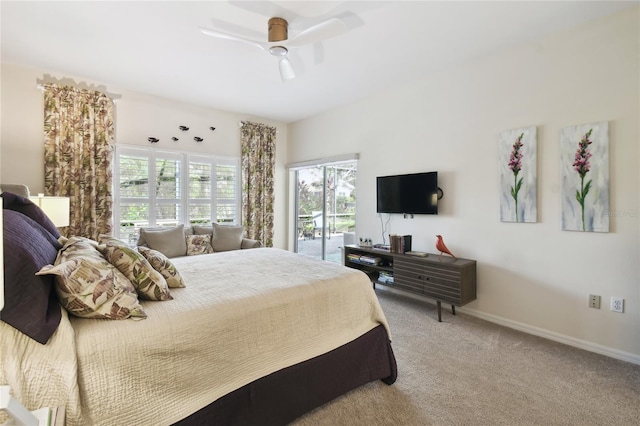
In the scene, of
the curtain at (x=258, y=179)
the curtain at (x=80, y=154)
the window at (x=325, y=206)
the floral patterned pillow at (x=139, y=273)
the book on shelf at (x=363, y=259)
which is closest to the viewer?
the floral patterned pillow at (x=139, y=273)

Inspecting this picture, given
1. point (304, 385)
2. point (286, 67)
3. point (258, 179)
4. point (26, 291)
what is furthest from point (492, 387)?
point (258, 179)

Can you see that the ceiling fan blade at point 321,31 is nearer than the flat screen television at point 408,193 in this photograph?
Yes

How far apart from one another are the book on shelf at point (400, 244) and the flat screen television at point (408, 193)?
35 centimetres

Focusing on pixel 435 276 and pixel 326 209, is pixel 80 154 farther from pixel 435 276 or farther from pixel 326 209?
pixel 435 276

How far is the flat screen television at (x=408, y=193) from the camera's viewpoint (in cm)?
345

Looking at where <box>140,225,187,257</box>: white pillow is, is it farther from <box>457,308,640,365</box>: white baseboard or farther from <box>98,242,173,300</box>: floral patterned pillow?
<box>457,308,640,365</box>: white baseboard

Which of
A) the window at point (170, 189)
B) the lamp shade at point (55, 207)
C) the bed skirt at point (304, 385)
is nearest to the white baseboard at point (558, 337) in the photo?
the bed skirt at point (304, 385)

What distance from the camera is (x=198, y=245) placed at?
418cm

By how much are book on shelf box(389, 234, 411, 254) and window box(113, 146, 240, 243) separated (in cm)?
284

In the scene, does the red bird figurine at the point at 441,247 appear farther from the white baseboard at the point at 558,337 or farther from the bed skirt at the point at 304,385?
the bed skirt at the point at 304,385

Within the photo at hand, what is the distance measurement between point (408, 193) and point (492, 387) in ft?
7.16

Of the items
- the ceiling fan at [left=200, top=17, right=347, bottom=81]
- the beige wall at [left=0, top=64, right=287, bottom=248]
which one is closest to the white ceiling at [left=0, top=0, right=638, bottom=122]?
the ceiling fan at [left=200, top=17, right=347, bottom=81]

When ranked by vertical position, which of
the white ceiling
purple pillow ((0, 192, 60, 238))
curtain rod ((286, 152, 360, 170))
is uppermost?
the white ceiling

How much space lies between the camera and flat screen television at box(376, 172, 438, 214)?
345 cm
